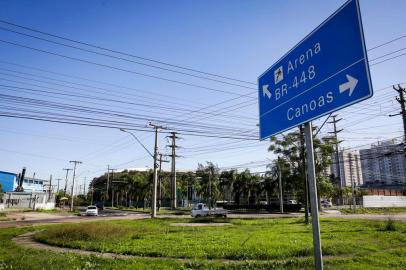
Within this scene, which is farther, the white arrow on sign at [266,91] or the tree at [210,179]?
the tree at [210,179]

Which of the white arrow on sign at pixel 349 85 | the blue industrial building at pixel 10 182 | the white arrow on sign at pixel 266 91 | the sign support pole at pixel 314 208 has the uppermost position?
the blue industrial building at pixel 10 182

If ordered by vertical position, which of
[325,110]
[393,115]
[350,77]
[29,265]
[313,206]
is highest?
[393,115]

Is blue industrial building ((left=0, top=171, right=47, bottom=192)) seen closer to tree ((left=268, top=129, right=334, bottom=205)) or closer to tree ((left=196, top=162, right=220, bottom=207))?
tree ((left=196, top=162, right=220, bottom=207))

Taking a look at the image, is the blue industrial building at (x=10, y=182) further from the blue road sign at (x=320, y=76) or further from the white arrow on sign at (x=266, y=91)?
the blue road sign at (x=320, y=76)

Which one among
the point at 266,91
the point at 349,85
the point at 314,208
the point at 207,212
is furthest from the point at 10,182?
the point at 349,85

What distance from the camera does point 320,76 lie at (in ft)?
14.9

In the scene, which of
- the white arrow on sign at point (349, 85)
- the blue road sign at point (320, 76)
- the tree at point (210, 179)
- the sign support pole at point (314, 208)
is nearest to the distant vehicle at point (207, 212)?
the tree at point (210, 179)

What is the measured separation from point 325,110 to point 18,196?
78.1 m

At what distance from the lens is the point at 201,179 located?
7250 cm

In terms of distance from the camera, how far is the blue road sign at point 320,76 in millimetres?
3961

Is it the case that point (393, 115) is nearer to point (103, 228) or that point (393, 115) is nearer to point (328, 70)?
point (103, 228)

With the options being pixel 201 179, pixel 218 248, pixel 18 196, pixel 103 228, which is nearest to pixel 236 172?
pixel 201 179

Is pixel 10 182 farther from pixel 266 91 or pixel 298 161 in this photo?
pixel 266 91

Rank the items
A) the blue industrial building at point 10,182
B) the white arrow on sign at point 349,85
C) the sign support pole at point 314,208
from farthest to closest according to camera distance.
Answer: the blue industrial building at point 10,182
the sign support pole at point 314,208
the white arrow on sign at point 349,85
